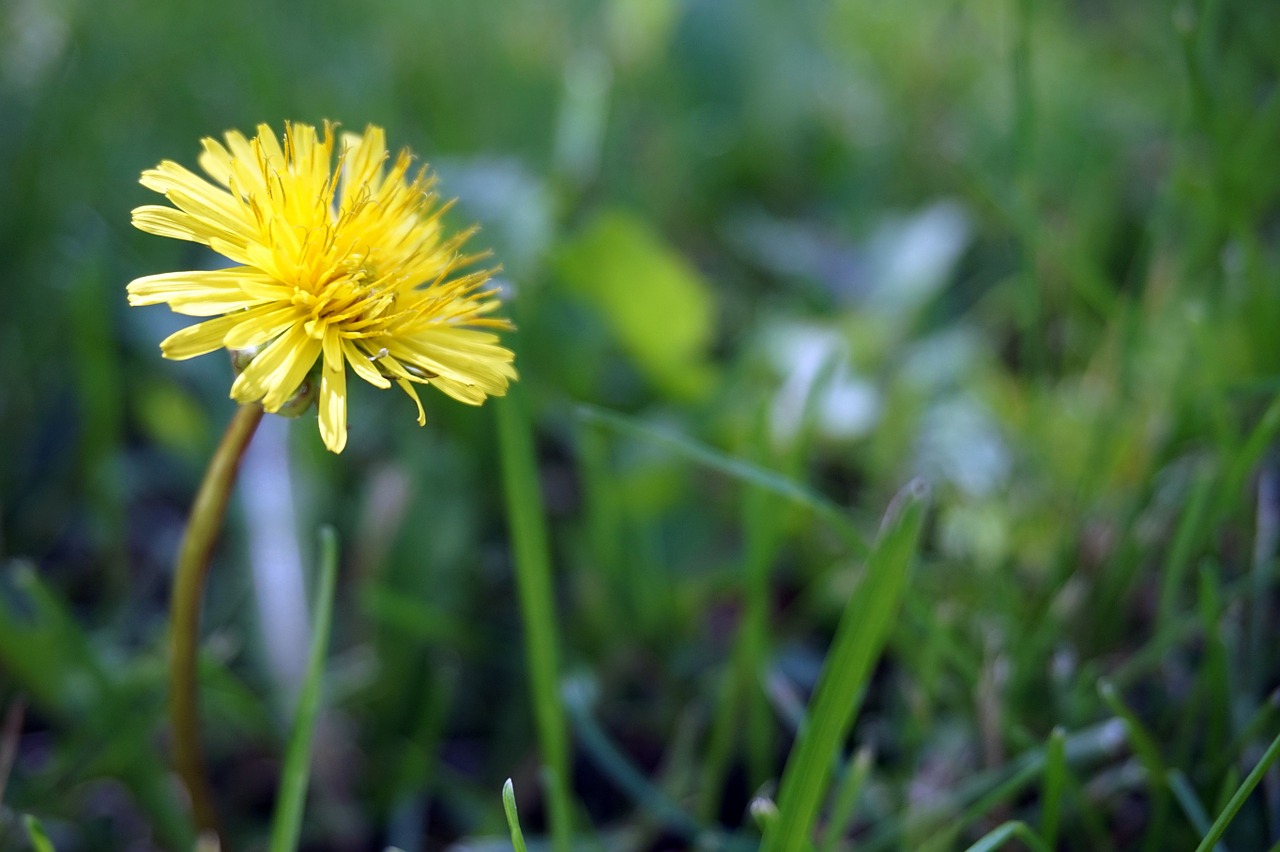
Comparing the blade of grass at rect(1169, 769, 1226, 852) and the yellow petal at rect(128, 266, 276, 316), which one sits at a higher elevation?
the yellow petal at rect(128, 266, 276, 316)

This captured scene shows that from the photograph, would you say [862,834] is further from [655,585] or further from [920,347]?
[920,347]

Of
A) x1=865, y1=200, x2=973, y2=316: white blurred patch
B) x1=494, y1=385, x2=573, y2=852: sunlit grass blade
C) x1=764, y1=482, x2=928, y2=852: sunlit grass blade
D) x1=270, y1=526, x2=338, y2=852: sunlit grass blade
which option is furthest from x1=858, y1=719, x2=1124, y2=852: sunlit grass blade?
x1=865, y1=200, x2=973, y2=316: white blurred patch

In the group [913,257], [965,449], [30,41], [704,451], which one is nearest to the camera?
[704,451]

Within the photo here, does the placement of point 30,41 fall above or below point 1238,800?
above

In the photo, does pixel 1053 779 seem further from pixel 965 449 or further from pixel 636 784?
pixel 965 449

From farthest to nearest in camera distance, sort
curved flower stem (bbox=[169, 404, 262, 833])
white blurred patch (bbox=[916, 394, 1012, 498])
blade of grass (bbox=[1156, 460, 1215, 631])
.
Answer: white blurred patch (bbox=[916, 394, 1012, 498]) < blade of grass (bbox=[1156, 460, 1215, 631]) < curved flower stem (bbox=[169, 404, 262, 833])

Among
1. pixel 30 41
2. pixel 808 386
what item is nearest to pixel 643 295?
→ pixel 808 386

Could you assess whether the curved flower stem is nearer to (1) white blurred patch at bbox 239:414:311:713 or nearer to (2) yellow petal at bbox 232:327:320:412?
(2) yellow petal at bbox 232:327:320:412
